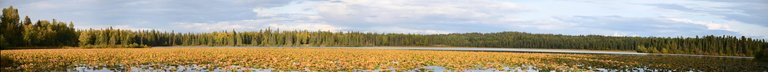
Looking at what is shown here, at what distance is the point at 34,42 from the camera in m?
77.1

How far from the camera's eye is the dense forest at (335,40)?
3022 inches

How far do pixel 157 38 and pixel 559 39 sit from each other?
→ 81.2 m

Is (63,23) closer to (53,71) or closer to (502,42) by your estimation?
(53,71)

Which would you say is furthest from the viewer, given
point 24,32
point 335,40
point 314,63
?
point 335,40

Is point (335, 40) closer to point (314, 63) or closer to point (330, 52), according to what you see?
point (330, 52)

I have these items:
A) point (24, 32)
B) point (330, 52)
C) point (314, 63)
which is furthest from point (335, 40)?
point (314, 63)

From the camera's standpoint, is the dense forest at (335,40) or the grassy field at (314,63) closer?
the grassy field at (314,63)

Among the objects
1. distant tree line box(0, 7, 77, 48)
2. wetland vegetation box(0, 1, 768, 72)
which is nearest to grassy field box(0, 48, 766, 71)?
wetland vegetation box(0, 1, 768, 72)

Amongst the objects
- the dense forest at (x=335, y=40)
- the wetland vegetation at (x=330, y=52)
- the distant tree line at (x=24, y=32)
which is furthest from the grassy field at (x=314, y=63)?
the distant tree line at (x=24, y=32)

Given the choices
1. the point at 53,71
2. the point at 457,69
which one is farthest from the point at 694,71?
the point at 53,71

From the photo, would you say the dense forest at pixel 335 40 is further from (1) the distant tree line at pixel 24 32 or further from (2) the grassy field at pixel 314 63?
(2) the grassy field at pixel 314 63

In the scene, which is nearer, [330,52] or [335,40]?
[330,52]

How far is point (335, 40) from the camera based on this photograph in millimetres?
163125

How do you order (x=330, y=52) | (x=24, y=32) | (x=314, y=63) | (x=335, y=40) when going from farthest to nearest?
1. (x=335, y=40)
2. (x=24, y=32)
3. (x=330, y=52)
4. (x=314, y=63)
